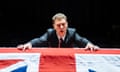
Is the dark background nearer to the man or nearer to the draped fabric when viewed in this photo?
the man

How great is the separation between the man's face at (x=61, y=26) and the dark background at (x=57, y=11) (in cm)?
519

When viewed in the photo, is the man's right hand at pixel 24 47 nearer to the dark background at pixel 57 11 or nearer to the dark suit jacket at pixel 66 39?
the dark suit jacket at pixel 66 39

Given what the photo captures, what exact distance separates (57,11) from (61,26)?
5616mm

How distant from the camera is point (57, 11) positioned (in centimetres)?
1114

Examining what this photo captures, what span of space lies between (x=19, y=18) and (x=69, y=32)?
5.99m

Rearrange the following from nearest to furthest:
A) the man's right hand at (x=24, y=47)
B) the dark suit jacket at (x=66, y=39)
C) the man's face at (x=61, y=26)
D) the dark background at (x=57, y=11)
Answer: the man's right hand at (x=24, y=47), the man's face at (x=61, y=26), the dark suit jacket at (x=66, y=39), the dark background at (x=57, y=11)

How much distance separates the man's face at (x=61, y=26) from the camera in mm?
5530

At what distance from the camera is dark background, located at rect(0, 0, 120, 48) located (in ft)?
36.4

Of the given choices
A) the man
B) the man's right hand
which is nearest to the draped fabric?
the man's right hand

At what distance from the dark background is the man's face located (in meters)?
5.19

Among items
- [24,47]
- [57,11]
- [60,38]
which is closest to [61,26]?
[60,38]

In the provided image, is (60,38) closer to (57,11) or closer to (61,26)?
(61,26)

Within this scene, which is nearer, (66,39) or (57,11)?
(66,39)

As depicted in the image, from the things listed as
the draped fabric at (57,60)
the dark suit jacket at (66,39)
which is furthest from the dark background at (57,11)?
the draped fabric at (57,60)
